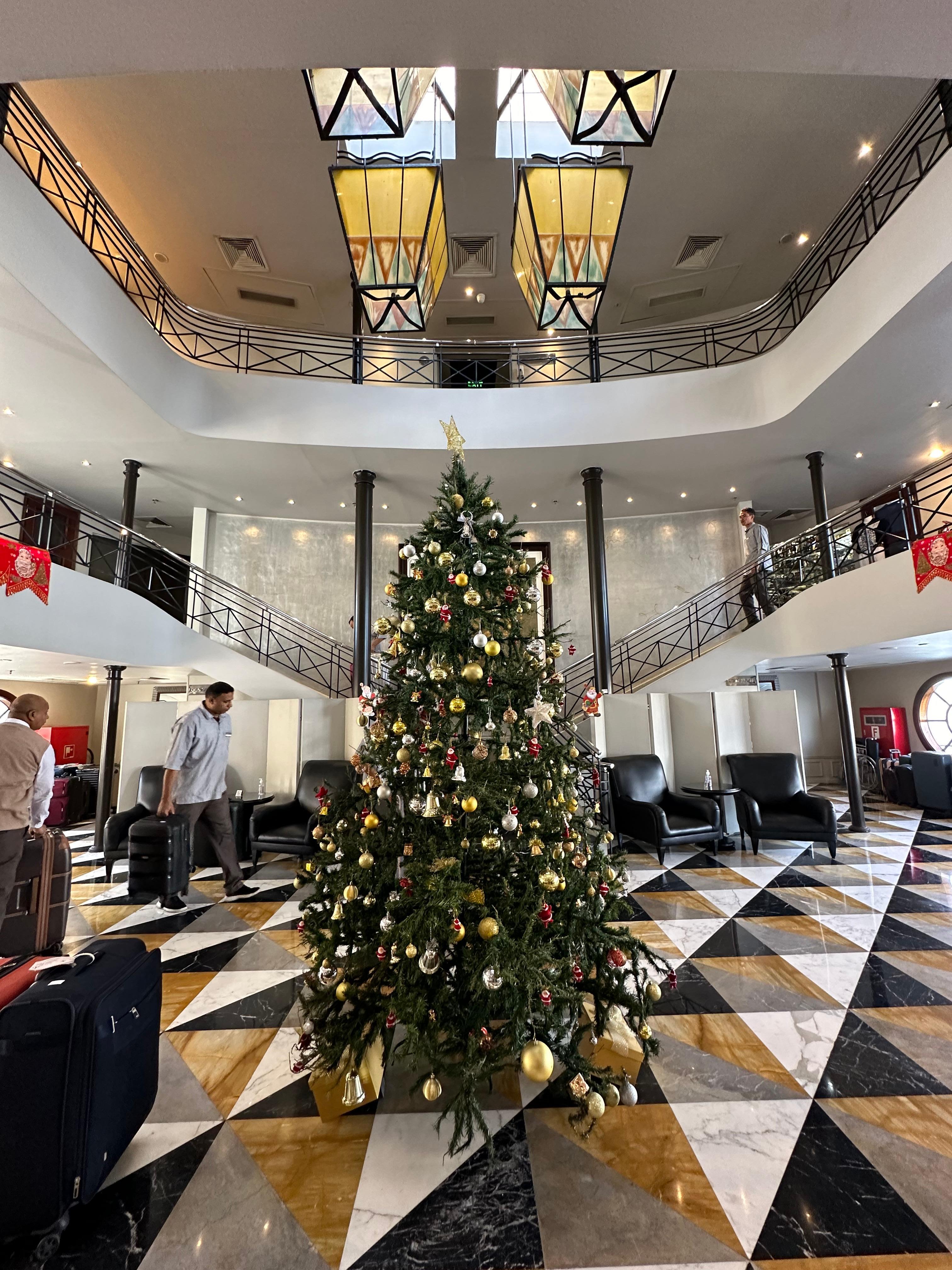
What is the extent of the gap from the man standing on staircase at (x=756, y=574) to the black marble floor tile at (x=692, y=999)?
614 cm

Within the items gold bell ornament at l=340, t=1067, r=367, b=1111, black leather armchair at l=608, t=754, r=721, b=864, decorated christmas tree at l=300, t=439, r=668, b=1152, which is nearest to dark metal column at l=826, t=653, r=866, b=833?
black leather armchair at l=608, t=754, r=721, b=864

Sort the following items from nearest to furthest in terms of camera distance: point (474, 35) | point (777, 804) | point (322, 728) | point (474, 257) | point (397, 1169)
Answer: point (474, 35) → point (397, 1169) → point (777, 804) → point (322, 728) → point (474, 257)

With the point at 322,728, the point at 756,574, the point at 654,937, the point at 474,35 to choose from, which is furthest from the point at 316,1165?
the point at 756,574

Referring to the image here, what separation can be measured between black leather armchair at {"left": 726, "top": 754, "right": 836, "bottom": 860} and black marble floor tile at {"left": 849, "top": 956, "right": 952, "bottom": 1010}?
7.53 feet

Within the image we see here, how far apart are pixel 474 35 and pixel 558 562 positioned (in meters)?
9.19


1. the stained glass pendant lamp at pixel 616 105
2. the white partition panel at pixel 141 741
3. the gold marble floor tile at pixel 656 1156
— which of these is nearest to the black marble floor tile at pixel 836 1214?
the gold marble floor tile at pixel 656 1156

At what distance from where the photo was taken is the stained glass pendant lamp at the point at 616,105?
130 inches

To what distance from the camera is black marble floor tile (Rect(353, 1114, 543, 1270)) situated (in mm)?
1332

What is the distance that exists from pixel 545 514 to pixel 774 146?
571 cm

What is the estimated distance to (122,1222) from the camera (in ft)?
4.72

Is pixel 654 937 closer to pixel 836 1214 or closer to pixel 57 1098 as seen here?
pixel 836 1214

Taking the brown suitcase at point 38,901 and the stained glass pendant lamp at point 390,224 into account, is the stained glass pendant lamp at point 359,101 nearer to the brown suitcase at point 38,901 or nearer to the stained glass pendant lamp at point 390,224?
the stained glass pendant lamp at point 390,224

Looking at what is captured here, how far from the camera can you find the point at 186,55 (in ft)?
5.16

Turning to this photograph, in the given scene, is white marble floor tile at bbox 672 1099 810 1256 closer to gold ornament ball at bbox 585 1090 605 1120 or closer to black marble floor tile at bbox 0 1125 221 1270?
gold ornament ball at bbox 585 1090 605 1120
